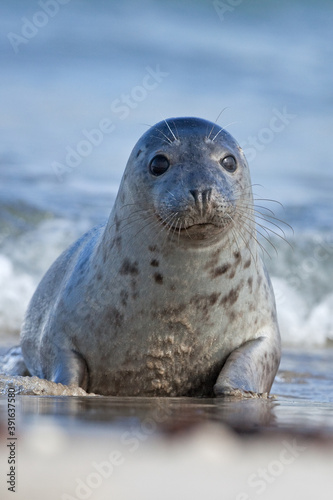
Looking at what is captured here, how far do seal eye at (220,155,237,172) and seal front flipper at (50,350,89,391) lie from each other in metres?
1.21

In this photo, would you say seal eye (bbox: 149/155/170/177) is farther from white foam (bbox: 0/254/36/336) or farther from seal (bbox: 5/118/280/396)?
white foam (bbox: 0/254/36/336)

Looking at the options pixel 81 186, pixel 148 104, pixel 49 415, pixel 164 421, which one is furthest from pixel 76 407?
pixel 148 104

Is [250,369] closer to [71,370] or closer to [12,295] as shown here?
[71,370]

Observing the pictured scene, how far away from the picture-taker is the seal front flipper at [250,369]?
14.1 feet

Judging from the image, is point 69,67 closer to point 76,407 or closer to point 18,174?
point 18,174

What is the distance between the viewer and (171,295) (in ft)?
14.4

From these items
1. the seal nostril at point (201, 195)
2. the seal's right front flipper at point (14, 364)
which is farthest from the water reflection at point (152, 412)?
the seal's right front flipper at point (14, 364)

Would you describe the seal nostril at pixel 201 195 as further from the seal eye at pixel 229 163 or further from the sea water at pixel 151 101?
the sea water at pixel 151 101

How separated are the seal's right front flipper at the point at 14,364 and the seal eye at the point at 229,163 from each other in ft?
7.66

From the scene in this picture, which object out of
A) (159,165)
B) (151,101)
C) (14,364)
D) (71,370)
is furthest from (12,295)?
(151,101)

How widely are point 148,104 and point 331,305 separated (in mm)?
10890

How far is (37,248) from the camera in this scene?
42.1ft

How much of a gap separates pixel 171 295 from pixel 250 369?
1.75 feet

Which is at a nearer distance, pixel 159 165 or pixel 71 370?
pixel 159 165
